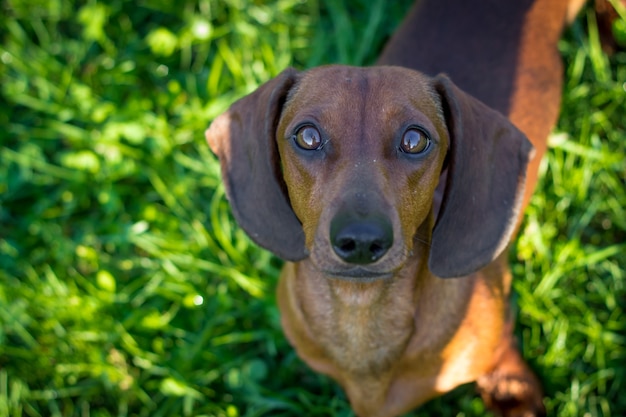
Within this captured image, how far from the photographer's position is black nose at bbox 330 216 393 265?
229 cm

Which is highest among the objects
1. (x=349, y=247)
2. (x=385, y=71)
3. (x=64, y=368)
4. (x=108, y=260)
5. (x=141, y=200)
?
(x=385, y=71)

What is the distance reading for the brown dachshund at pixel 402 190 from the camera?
2.49 meters

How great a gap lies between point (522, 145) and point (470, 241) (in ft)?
1.37

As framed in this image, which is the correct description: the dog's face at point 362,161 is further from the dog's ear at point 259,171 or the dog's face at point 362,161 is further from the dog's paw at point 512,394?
the dog's paw at point 512,394

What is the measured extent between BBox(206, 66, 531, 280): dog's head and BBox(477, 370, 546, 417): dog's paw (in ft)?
4.20

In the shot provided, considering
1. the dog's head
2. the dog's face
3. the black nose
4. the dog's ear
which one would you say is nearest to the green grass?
the dog's ear

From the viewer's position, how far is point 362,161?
2.47 metres

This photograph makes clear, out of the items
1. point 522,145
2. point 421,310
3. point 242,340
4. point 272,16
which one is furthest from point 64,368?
point 522,145

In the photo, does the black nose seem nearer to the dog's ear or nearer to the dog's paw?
the dog's ear

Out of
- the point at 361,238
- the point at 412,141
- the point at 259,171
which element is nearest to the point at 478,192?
the point at 412,141

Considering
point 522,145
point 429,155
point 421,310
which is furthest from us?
point 421,310

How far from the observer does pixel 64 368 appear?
4086mm

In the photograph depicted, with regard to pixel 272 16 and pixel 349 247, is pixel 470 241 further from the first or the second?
pixel 272 16

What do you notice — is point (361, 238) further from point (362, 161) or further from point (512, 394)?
point (512, 394)
